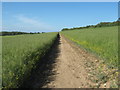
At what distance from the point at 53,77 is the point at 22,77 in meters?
1.94

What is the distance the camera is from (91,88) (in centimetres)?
495

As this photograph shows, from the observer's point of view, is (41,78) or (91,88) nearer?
(91,88)

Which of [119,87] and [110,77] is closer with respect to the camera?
[119,87]

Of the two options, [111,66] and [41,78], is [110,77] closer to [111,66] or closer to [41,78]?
[111,66]

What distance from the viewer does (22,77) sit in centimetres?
457

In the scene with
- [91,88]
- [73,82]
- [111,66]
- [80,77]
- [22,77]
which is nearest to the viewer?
[22,77]

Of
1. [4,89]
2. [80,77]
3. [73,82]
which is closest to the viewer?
[4,89]

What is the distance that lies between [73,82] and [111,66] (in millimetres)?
2107

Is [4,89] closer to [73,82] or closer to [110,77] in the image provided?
[73,82]

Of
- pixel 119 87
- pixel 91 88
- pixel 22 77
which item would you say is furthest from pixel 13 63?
pixel 119 87

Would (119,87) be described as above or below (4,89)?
below

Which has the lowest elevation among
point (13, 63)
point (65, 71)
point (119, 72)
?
point (65, 71)

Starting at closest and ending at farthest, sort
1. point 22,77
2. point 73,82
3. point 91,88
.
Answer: point 22,77
point 91,88
point 73,82

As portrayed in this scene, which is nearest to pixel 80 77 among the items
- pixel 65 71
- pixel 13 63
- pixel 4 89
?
pixel 65 71
